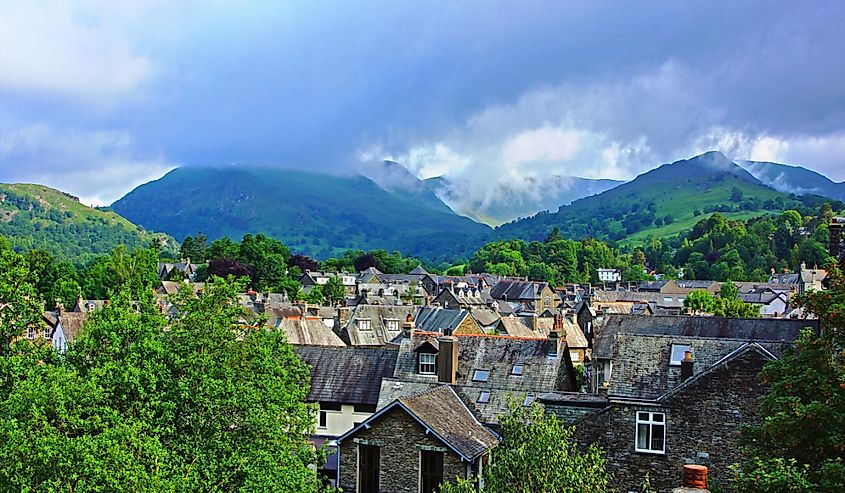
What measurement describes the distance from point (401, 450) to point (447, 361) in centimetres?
1122

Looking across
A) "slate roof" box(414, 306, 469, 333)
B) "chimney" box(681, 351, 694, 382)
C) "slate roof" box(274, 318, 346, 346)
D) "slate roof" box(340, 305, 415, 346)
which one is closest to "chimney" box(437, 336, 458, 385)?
"chimney" box(681, 351, 694, 382)

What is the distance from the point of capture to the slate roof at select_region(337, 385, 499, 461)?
30719 mm

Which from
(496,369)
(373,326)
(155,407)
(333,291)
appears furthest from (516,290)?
(155,407)

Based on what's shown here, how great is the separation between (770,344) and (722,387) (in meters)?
3.88

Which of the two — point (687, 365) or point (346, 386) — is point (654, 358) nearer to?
point (687, 365)

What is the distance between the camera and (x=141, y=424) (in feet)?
75.7

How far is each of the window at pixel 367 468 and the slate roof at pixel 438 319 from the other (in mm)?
38652

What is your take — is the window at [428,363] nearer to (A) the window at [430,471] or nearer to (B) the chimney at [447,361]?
(B) the chimney at [447,361]

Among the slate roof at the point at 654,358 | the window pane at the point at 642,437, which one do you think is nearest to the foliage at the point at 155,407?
the window pane at the point at 642,437

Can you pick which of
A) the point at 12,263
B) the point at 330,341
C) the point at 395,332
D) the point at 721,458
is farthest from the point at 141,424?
the point at 395,332

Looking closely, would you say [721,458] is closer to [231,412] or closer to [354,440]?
[354,440]

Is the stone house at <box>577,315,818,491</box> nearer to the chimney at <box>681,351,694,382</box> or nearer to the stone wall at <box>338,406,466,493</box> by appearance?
the chimney at <box>681,351,694,382</box>

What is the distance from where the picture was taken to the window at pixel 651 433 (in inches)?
1112

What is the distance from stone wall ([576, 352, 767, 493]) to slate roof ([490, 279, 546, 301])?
126 metres
